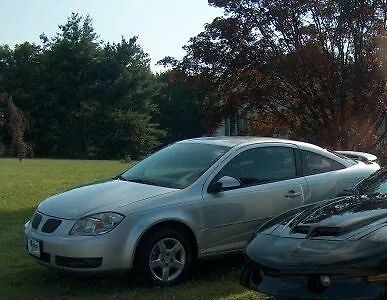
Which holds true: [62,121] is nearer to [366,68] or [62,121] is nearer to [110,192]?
[366,68]

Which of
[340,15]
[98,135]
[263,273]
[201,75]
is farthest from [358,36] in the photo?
[98,135]

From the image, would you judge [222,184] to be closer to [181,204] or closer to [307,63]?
[181,204]

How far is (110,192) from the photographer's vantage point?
5.88 m

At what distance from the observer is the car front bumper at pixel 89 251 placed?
17.4 ft

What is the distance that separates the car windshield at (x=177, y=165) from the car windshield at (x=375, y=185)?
1554 mm

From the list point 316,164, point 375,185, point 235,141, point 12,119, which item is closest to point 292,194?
point 316,164

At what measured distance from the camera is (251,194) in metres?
6.18

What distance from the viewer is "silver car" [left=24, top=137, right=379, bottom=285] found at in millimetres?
5398

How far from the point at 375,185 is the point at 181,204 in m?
1.84

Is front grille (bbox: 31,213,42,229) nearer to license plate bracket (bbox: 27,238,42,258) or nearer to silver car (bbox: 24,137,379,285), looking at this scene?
silver car (bbox: 24,137,379,285)

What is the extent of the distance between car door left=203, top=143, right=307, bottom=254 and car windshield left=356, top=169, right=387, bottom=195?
1.01 m

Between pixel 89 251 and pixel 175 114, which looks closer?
pixel 89 251

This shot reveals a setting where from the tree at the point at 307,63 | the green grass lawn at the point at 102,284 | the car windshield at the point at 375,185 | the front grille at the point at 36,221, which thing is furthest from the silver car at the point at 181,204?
the tree at the point at 307,63

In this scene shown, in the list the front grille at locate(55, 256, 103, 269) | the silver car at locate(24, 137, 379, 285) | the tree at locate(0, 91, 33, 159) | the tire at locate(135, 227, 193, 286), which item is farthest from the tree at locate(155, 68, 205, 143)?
the front grille at locate(55, 256, 103, 269)
